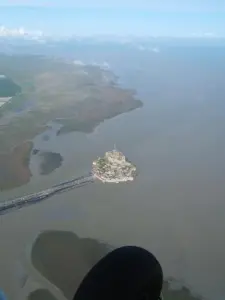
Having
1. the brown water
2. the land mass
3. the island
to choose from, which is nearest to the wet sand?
the land mass

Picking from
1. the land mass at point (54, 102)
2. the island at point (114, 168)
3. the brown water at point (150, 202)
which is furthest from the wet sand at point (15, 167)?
the island at point (114, 168)

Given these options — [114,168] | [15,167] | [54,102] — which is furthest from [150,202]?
[54,102]

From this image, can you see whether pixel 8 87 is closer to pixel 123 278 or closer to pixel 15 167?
pixel 15 167

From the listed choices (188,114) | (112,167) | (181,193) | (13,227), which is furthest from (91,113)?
(13,227)

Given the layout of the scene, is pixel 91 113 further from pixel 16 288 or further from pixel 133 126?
pixel 16 288

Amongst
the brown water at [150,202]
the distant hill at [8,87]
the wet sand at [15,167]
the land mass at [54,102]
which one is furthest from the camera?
the distant hill at [8,87]

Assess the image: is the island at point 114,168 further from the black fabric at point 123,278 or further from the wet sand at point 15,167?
the black fabric at point 123,278
